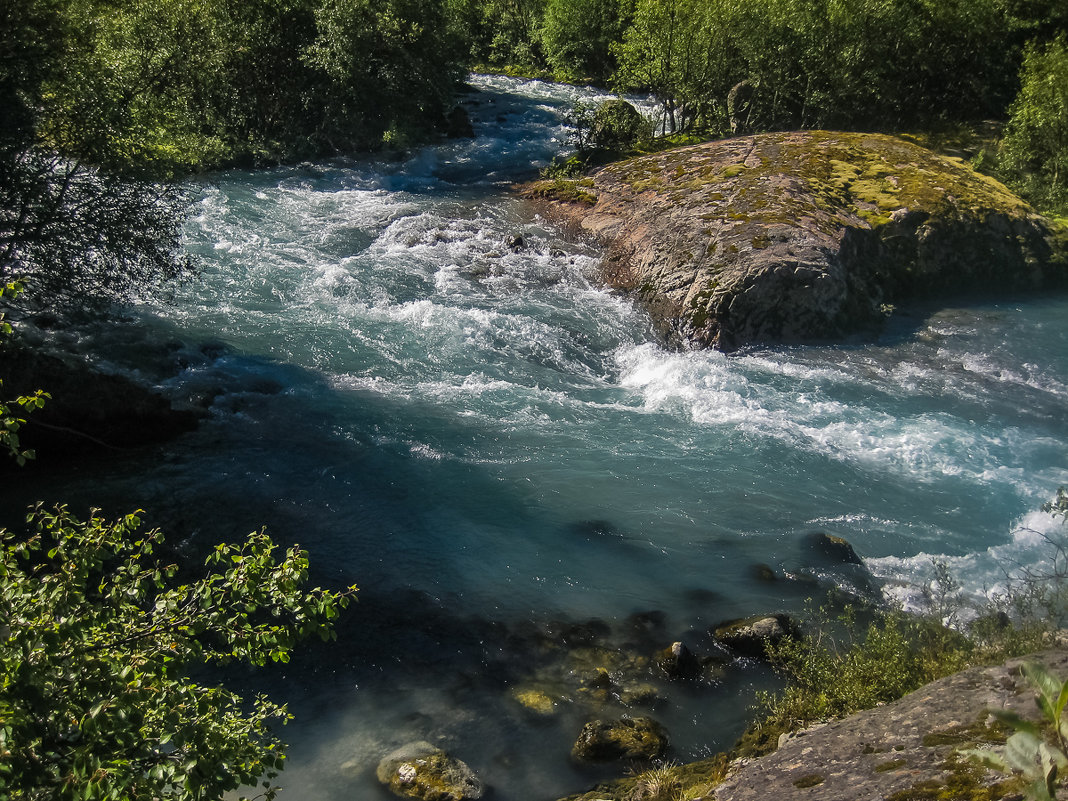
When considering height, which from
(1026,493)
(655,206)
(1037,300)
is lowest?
(1026,493)

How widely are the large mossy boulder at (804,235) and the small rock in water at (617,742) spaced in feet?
37.6

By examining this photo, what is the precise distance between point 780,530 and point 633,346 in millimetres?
7132

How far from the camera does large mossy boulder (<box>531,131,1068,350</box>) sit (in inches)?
747

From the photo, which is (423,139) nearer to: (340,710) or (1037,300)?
(1037,300)

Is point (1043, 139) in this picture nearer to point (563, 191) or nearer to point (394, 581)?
point (563, 191)

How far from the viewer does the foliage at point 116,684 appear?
12.3ft

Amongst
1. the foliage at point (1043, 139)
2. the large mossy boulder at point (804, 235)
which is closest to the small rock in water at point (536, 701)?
the large mossy boulder at point (804, 235)

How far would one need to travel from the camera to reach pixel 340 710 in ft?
29.6

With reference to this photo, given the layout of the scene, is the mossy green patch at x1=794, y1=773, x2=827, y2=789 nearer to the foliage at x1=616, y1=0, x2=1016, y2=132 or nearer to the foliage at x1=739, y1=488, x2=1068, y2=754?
the foliage at x1=739, y1=488, x2=1068, y2=754

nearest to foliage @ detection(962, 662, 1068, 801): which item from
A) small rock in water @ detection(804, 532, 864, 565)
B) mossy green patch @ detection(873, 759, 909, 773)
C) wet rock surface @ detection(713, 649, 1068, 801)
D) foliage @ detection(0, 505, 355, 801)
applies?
wet rock surface @ detection(713, 649, 1068, 801)

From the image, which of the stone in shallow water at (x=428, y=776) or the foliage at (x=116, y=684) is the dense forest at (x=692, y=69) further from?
the foliage at (x=116, y=684)

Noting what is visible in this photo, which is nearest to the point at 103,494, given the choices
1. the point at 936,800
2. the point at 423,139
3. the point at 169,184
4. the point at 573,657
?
the point at 169,184

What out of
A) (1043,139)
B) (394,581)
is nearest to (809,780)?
(394,581)

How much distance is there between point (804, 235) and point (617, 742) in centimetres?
1539
